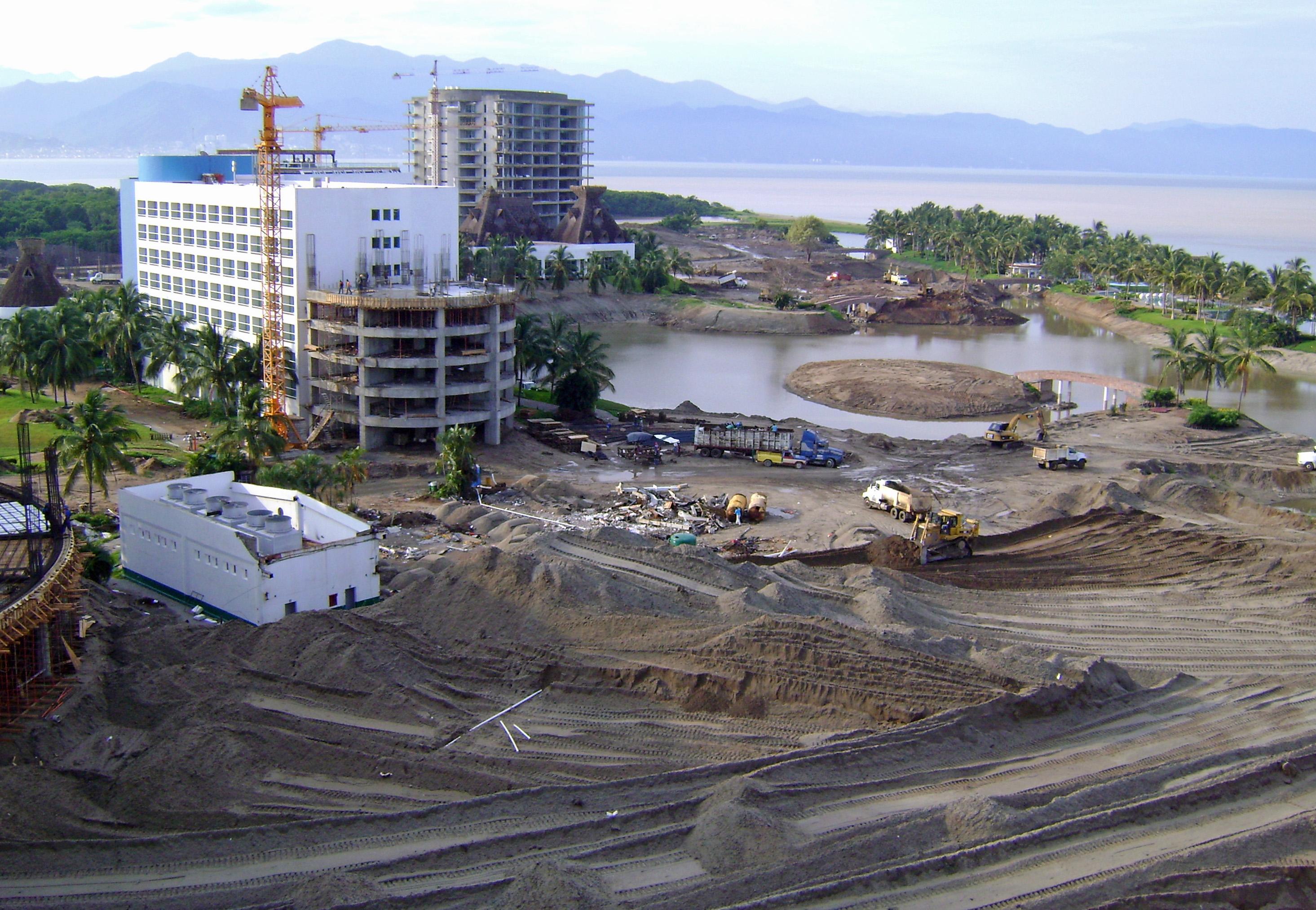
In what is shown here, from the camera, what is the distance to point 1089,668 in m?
26.3

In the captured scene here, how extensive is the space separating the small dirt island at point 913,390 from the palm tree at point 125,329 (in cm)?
3569

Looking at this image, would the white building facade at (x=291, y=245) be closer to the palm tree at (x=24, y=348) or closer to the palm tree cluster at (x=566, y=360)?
the palm tree cluster at (x=566, y=360)

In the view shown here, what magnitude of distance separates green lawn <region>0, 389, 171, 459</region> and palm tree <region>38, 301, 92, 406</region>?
127cm

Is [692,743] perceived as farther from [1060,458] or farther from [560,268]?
[560,268]

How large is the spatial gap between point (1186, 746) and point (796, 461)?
89.0 ft

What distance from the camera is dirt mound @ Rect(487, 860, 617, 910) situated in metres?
17.7

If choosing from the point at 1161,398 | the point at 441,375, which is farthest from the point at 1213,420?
the point at 441,375

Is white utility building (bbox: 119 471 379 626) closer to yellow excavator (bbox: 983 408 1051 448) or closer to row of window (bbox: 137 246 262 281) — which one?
row of window (bbox: 137 246 262 281)

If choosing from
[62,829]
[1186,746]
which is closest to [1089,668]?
[1186,746]

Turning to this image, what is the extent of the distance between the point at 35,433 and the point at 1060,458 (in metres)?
41.9

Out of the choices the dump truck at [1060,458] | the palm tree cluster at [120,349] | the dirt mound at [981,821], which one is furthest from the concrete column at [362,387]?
the dirt mound at [981,821]

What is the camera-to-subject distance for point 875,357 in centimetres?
8475

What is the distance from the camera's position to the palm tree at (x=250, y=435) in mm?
39125

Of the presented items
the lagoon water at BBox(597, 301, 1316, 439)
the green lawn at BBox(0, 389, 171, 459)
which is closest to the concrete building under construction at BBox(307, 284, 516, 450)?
the green lawn at BBox(0, 389, 171, 459)
